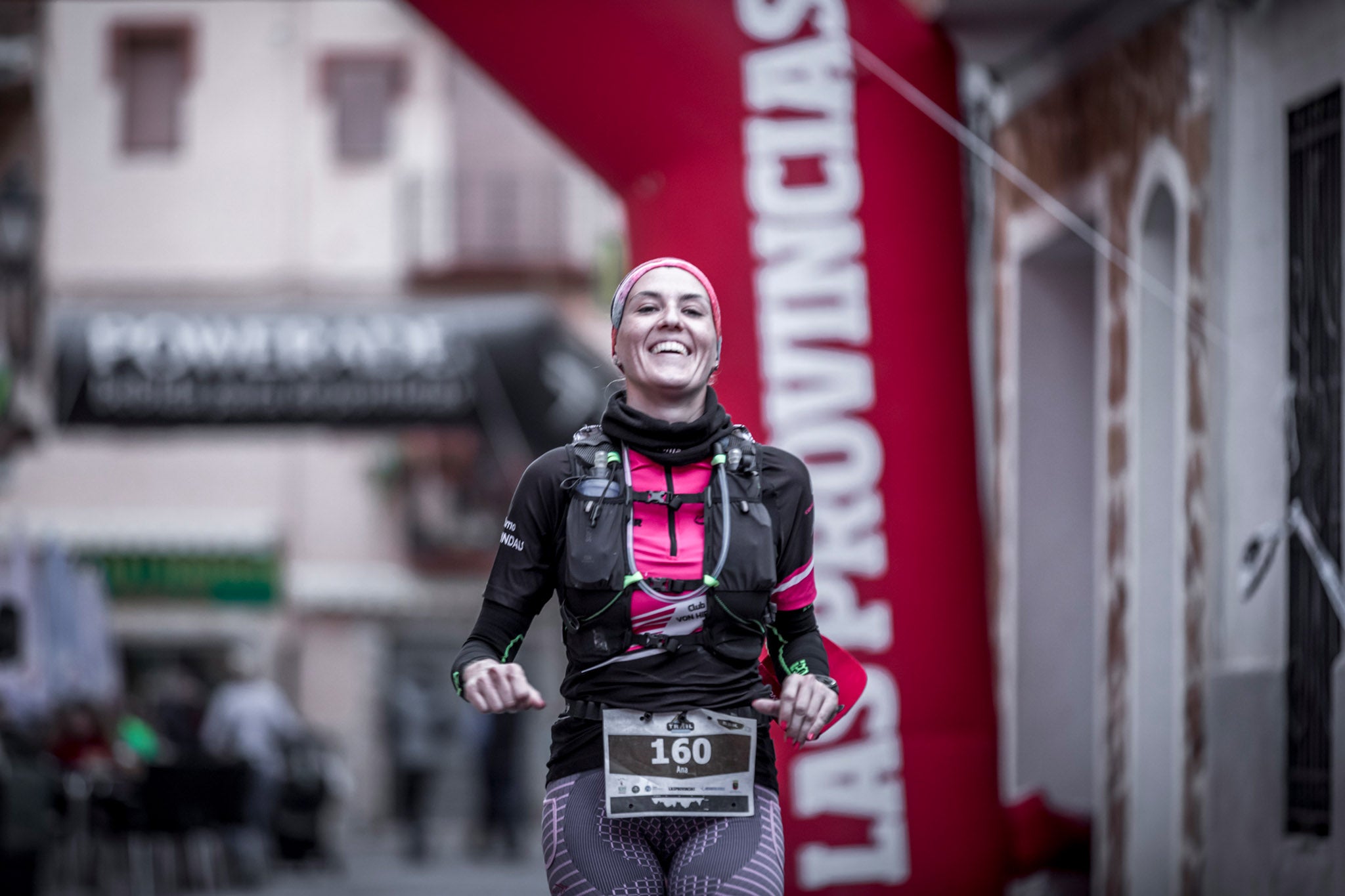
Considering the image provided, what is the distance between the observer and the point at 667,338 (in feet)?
10.7

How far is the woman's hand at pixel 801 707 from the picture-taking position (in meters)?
3.08

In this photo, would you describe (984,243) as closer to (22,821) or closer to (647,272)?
(22,821)

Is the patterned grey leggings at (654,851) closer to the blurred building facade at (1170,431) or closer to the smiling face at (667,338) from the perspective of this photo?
the smiling face at (667,338)

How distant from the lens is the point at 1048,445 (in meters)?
8.57

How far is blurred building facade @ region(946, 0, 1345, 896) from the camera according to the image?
5.54m

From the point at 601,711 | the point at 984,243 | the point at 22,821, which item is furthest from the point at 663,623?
the point at 22,821

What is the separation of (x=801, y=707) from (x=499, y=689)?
0.46 metres

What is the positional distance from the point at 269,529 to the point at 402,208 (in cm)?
434

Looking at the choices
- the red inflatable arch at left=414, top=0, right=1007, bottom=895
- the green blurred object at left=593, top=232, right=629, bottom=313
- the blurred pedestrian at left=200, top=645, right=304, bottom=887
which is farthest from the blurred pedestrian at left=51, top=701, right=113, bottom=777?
the green blurred object at left=593, top=232, right=629, bottom=313

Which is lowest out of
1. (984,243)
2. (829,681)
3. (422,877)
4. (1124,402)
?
(422,877)

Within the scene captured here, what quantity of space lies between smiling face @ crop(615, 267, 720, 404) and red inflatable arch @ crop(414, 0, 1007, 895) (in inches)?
115

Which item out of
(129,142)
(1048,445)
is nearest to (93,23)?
(129,142)

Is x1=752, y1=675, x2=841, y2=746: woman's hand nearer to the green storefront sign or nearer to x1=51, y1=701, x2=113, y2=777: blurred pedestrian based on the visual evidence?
x1=51, y1=701, x2=113, y2=777: blurred pedestrian

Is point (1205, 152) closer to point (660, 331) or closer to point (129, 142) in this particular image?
point (660, 331)
